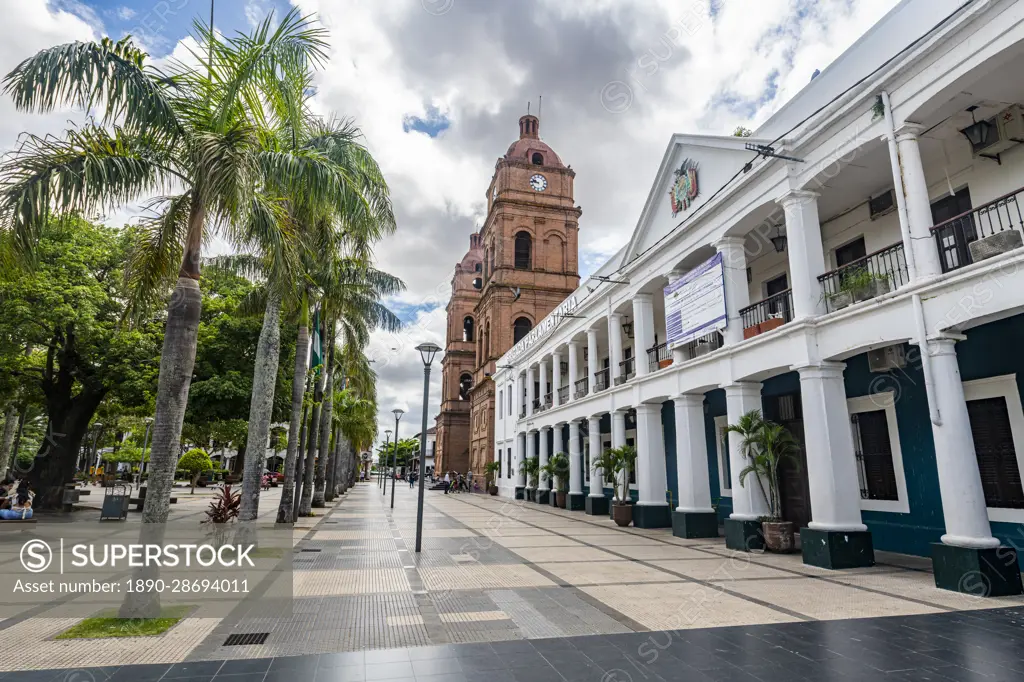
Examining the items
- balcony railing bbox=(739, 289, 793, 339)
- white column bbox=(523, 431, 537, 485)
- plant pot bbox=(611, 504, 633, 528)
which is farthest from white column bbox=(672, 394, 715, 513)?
white column bbox=(523, 431, 537, 485)

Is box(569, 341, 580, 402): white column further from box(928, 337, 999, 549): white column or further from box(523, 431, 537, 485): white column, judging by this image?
box(928, 337, 999, 549): white column

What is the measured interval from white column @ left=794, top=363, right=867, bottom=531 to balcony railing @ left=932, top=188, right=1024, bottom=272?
2.51 metres

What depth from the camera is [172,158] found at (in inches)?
272

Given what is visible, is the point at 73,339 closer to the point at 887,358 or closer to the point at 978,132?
the point at 887,358

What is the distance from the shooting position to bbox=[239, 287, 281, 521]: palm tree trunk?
11.4 metres

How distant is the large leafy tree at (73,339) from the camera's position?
13.8 m

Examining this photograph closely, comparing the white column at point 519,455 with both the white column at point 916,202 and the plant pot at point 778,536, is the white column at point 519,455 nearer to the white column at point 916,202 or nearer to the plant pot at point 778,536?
the plant pot at point 778,536

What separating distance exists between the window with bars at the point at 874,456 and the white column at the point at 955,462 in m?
3.47

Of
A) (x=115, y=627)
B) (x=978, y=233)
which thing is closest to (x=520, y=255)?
(x=978, y=233)

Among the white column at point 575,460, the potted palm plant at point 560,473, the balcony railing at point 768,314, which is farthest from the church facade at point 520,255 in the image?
the balcony railing at point 768,314

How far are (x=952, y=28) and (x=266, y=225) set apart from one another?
9767 mm

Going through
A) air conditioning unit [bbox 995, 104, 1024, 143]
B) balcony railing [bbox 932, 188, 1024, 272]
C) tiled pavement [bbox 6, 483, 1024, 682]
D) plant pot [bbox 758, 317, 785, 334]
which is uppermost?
air conditioning unit [bbox 995, 104, 1024, 143]

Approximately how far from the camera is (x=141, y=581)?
574 cm

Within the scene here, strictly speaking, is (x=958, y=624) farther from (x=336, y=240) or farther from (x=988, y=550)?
(x=336, y=240)
